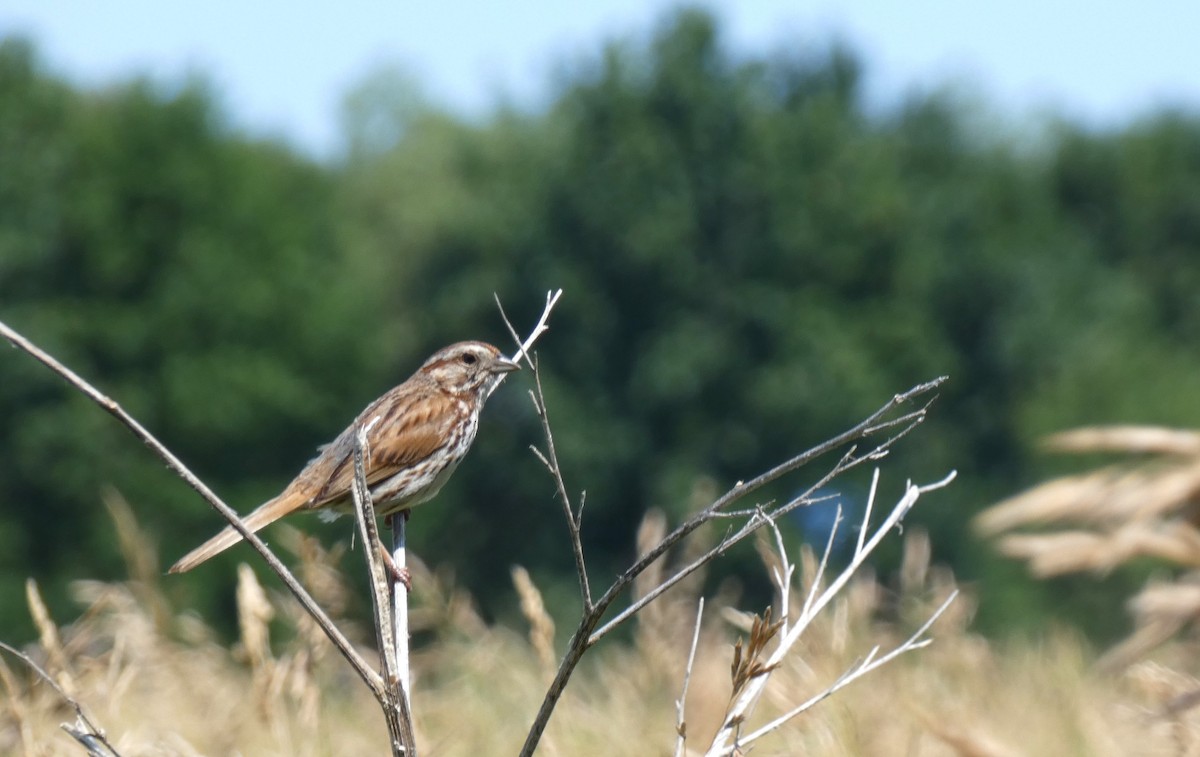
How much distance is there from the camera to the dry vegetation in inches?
158

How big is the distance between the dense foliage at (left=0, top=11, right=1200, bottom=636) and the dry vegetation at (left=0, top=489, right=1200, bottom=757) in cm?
2794

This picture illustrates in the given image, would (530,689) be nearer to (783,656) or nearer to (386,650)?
(783,656)

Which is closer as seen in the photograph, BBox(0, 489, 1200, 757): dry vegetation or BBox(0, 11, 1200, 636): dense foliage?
BBox(0, 489, 1200, 757): dry vegetation

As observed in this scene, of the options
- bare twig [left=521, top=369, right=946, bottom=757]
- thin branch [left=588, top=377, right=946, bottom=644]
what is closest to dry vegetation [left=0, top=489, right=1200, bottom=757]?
bare twig [left=521, top=369, right=946, bottom=757]

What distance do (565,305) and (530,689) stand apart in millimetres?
36158

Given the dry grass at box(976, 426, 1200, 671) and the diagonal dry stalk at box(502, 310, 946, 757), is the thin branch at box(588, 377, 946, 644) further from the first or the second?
the dry grass at box(976, 426, 1200, 671)

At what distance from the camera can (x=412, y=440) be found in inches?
193

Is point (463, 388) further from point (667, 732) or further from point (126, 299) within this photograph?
point (126, 299)

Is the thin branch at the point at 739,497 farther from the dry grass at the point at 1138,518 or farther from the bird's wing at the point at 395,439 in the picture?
the bird's wing at the point at 395,439

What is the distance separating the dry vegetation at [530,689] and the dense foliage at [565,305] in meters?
27.9

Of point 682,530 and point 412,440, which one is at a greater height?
point 682,530

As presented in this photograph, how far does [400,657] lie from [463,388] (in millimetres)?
2071

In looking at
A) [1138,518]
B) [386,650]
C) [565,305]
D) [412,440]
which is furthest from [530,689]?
[565,305]

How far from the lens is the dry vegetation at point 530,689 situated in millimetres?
4012
